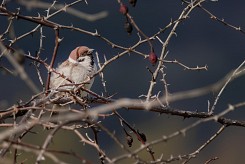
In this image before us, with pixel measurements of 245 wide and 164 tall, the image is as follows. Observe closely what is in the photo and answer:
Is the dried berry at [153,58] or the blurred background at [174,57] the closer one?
the dried berry at [153,58]

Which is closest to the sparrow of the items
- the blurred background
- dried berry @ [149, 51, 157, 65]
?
dried berry @ [149, 51, 157, 65]

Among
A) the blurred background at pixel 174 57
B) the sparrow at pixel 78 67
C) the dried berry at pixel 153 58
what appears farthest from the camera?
the blurred background at pixel 174 57

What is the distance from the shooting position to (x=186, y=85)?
2636 cm

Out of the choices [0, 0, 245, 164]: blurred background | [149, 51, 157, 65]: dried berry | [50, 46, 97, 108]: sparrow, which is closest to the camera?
[149, 51, 157, 65]: dried berry

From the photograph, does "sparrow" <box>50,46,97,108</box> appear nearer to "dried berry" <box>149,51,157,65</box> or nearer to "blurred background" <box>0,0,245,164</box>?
"dried berry" <box>149,51,157,65</box>

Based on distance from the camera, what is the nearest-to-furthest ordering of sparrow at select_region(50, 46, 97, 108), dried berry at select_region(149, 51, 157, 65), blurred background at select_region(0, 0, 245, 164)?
dried berry at select_region(149, 51, 157, 65)
sparrow at select_region(50, 46, 97, 108)
blurred background at select_region(0, 0, 245, 164)

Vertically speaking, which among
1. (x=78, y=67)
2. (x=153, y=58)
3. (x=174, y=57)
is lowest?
(x=174, y=57)

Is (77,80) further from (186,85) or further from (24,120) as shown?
(186,85)

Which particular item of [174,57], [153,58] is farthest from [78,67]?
[174,57]

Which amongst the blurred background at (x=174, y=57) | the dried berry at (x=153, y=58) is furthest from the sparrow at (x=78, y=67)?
the blurred background at (x=174, y=57)

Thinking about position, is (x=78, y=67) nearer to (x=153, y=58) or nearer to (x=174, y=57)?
(x=153, y=58)

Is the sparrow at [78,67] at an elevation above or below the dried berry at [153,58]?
below

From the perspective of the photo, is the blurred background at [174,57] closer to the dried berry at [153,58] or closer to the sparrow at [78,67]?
the sparrow at [78,67]

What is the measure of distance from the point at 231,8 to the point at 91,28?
5.59 meters
